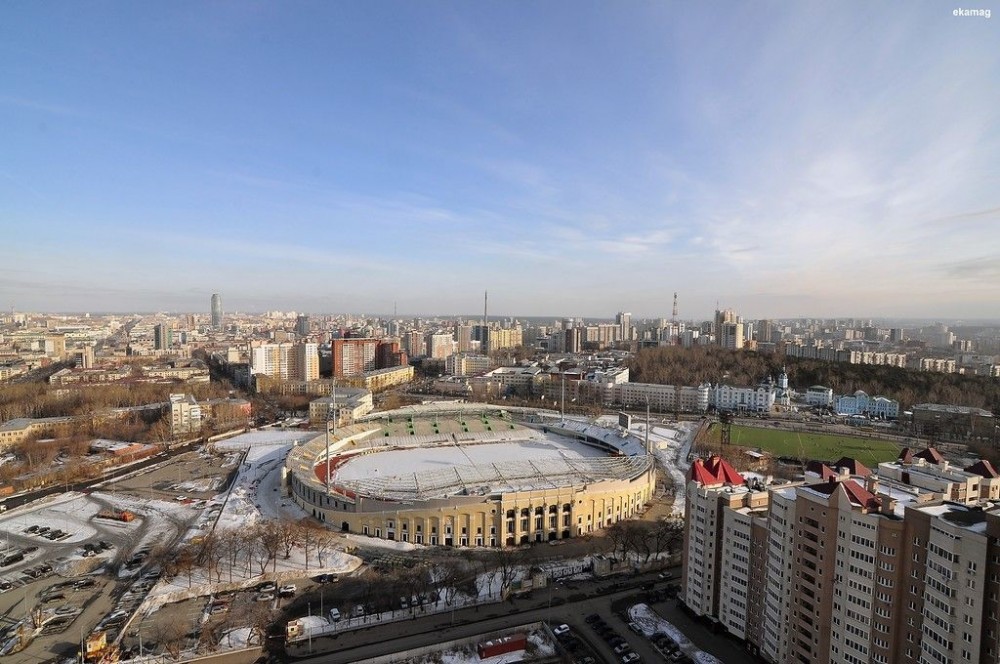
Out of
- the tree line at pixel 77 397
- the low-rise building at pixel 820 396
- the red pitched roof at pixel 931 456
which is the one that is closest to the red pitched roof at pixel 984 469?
the red pitched roof at pixel 931 456

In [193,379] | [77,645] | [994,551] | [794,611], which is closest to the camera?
[994,551]

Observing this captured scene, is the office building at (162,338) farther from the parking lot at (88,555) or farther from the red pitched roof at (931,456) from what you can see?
the red pitched roof at (931,456)

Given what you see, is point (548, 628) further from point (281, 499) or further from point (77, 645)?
point (281, 499)

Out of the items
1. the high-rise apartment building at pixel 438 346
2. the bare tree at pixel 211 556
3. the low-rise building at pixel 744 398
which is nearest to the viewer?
the bare tree at pixel 211 556

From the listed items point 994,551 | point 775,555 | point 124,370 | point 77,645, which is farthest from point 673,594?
point 124,370

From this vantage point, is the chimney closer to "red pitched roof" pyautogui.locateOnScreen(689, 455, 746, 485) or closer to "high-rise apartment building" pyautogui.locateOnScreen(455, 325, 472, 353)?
"red pitched roof" pyautogui.locateOnScreen(689, 455, 746, 485)

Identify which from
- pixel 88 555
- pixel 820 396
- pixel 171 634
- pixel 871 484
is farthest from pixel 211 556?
pixel 820 396

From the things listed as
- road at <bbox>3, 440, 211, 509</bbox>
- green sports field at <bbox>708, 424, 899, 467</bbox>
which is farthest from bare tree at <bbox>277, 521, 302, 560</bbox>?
green sports field at <bbox>708, 424, 899, 467</bbox>
